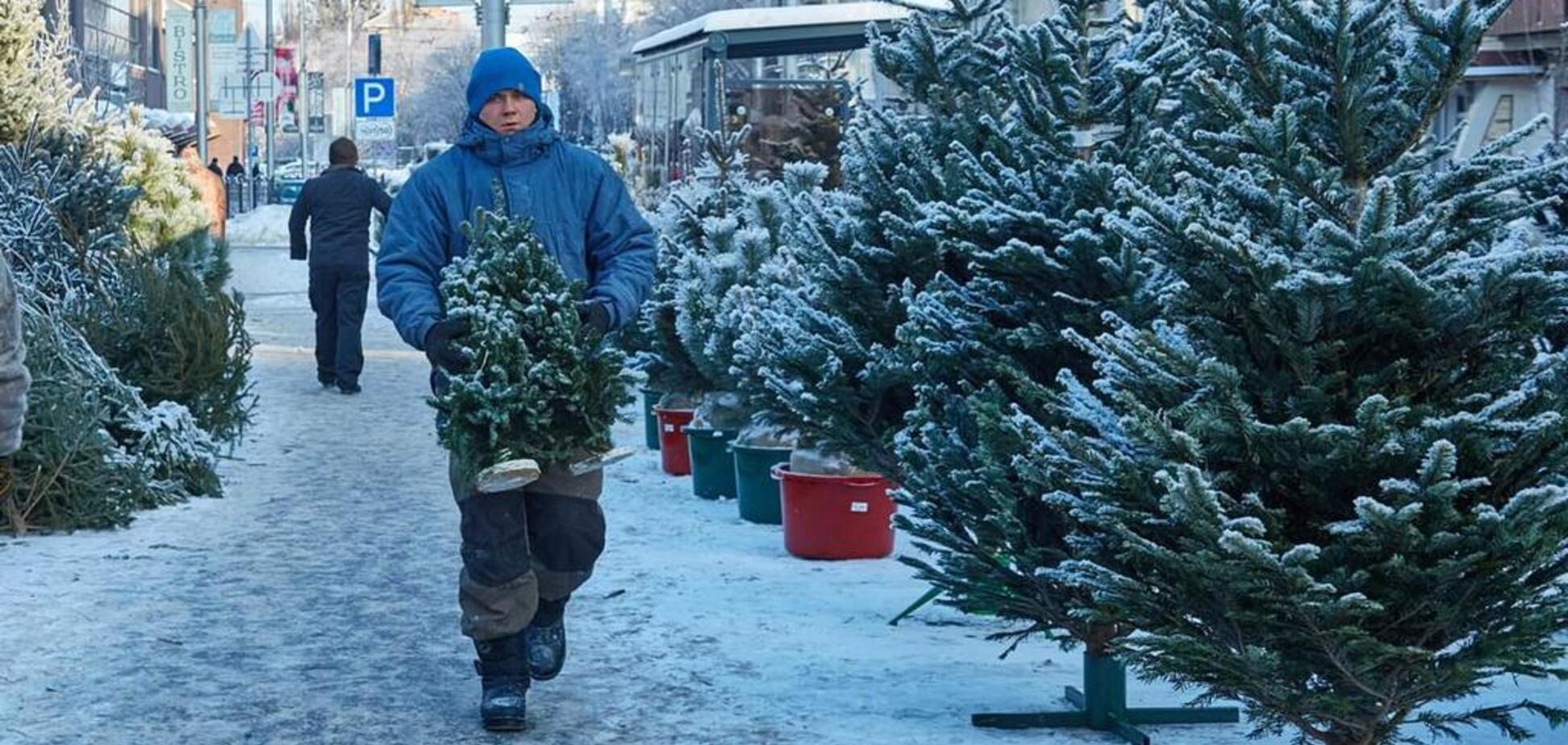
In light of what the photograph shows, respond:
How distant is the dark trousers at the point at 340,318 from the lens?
15.5m

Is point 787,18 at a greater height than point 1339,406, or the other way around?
point 787,18

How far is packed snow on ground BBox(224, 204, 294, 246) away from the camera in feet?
132

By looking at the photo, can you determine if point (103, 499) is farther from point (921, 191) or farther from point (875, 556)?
point (921, 191)

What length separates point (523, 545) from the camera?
612cm

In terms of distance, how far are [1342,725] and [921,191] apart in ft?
8.57

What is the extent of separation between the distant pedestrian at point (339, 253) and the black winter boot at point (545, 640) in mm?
9364

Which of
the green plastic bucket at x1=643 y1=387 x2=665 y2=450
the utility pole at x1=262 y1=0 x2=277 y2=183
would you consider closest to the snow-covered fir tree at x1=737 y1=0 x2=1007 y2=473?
the green plastic bucket at x1=643 y1=387 x2=665 y2=450

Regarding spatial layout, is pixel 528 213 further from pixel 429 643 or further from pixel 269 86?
pixel 269 86

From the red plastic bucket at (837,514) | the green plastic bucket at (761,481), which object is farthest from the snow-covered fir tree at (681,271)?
the red plastic bucket at (837,514)

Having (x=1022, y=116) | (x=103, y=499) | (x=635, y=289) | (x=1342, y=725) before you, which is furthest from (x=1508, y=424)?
(x=103, y=499)

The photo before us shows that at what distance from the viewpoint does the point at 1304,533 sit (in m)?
4.44

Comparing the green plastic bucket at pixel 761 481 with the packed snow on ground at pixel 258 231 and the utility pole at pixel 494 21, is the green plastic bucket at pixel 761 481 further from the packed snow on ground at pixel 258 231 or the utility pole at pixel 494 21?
the packed snow on ground at pixel 258 231

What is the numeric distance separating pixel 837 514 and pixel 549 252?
2.67 metres

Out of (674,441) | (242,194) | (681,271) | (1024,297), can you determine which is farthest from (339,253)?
(242,194)
